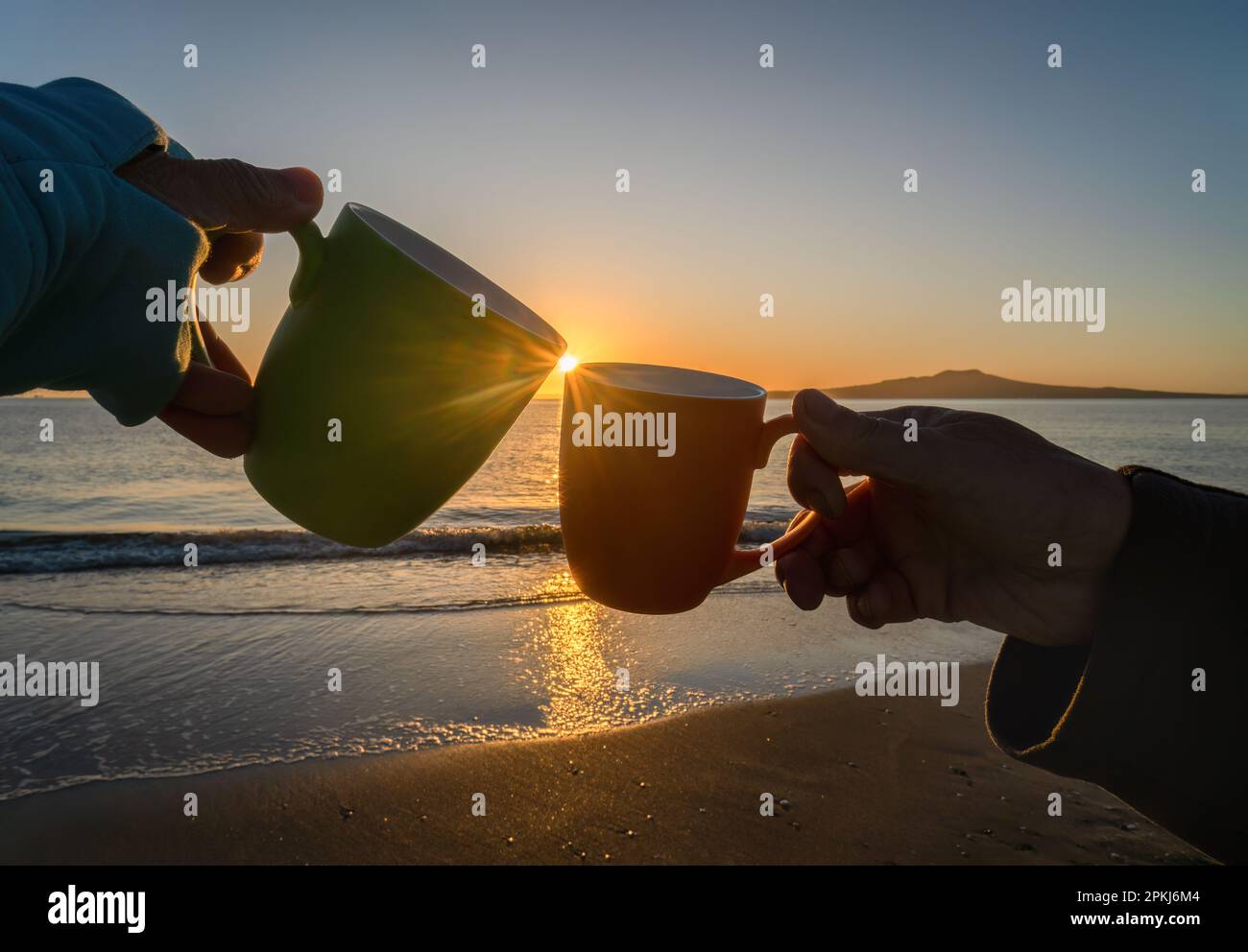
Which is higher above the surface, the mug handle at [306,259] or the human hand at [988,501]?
the mug handle at [306,259]

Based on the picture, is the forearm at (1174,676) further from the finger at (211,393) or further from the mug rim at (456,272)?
the finger at (211,393)

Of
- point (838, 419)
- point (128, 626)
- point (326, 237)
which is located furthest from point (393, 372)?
point (128, 626)

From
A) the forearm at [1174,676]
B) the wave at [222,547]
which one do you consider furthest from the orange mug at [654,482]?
the wave at [222,547]

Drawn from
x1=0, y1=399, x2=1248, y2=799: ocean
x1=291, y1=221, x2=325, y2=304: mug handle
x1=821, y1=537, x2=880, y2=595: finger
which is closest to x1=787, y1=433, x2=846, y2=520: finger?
x1=821, y1=537, x2=880, y2=595: finger

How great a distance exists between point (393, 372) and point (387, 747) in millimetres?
2688

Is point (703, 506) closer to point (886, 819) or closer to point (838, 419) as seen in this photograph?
point (838, 419)

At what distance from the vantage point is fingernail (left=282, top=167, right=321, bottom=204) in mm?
1117

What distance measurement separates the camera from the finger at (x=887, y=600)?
181 centimetres

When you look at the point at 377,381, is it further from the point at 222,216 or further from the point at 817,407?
the point at 817,407

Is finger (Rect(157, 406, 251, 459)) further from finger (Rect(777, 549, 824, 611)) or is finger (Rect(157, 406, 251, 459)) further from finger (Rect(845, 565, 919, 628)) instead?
finger (Rect(845, 565, 919, 628))

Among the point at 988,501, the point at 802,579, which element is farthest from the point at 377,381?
the point at 988,501

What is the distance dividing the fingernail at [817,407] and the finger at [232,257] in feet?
3.37

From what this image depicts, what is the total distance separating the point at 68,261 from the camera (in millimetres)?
829

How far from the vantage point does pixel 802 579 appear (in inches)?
68.1
